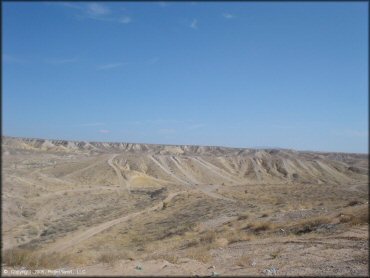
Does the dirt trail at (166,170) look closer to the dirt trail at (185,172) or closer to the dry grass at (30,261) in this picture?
the dirt trail at (185,172)

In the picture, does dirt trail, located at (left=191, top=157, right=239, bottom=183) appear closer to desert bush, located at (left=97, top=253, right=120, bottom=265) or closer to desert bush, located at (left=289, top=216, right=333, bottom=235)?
desert bush, located at (left=289, top=216, right=333, bottom=235)

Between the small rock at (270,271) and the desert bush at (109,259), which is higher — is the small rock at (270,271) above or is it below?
above

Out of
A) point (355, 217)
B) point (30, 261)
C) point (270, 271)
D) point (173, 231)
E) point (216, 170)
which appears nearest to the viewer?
point (30, 261)

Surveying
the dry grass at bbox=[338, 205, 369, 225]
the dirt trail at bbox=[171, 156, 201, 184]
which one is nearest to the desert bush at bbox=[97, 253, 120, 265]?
the dry grass at bbox=[338, 205, 369, 225]

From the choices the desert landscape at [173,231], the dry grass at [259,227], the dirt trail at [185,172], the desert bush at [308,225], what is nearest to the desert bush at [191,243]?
the desert landscape at [173,231]

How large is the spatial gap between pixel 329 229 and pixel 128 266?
1328cm

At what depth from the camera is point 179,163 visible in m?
112

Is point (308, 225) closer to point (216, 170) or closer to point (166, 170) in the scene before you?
point (166, 170)

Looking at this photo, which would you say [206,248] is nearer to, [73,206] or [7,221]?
[7,221]

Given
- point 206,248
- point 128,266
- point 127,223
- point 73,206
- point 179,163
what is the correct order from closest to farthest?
point 128,266 < point 206,248 < point 127,223 < point 73,206 < point 179,163

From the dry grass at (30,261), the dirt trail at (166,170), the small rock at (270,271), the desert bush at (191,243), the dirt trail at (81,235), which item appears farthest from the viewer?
the dirt trail at (166,170)

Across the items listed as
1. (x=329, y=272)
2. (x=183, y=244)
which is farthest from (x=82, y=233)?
(x=329, y=272)

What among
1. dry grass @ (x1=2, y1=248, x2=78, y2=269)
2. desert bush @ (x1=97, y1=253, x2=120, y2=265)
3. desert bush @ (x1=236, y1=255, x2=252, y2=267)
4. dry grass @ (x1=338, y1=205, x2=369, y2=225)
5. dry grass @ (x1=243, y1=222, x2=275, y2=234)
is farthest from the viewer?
dry grass @ (x1=243, y1=222, x2=275, y2=234)

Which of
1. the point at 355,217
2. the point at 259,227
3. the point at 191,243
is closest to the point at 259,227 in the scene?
→ the point at 259,227
